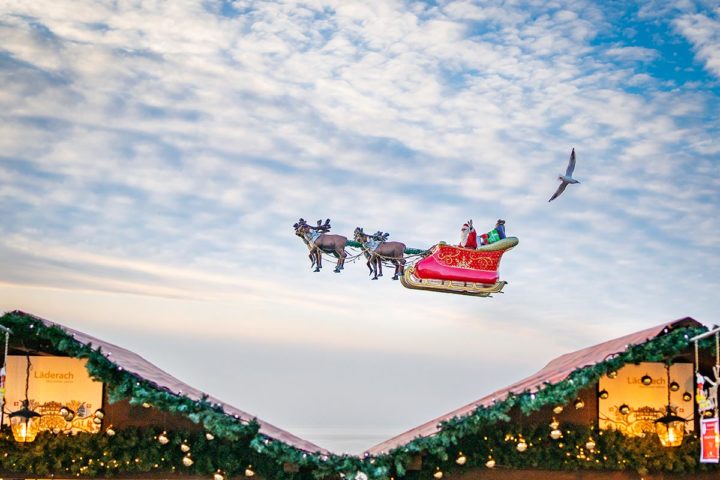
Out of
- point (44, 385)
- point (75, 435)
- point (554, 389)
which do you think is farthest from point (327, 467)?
point (44, 385)

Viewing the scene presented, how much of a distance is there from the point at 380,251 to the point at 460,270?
1071mm

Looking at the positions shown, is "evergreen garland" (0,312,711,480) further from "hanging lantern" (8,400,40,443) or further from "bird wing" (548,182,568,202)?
"bird wing" (548,182,568,202)

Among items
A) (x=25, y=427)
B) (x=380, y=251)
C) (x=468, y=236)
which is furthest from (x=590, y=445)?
(x=25, y=427)

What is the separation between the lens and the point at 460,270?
1251 centimetres

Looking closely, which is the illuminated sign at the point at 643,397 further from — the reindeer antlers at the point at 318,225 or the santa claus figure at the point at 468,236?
the reindeer antlers at the point at 318,225

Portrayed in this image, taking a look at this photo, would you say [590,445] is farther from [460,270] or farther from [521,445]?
[460,270]

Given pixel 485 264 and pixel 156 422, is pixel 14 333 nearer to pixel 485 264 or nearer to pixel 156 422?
pixel 156 422

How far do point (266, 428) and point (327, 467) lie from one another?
1813mm

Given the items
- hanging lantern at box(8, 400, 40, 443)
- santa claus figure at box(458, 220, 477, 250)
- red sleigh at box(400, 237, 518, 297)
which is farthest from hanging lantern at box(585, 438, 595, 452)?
hanging lantern at box(8, 400, 40, 443)

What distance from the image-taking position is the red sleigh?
40.9 ft

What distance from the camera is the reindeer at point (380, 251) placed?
40.9 feet

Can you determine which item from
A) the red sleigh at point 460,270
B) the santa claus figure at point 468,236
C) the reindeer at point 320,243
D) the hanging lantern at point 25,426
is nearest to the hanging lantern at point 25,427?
the hanging lantern at point 25,426

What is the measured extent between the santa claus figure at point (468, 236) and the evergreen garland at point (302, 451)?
7.82 ft

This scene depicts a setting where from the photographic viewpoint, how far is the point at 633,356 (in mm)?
10383
